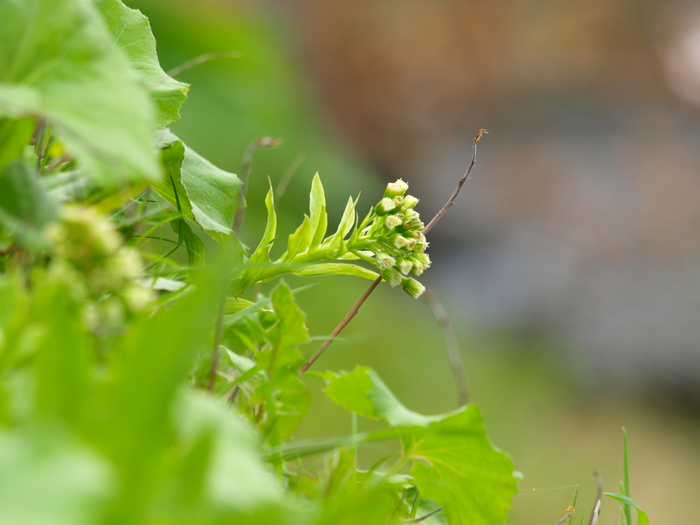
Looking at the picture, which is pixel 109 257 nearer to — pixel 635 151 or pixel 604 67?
pixel 635 151

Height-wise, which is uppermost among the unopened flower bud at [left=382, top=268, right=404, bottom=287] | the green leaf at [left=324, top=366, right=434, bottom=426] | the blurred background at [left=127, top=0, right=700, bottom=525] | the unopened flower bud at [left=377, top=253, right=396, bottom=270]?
the unopened flower bud at [left=377, top=253, right=396, bottom=270]

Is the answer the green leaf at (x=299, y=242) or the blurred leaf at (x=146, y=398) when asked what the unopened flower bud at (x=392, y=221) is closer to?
the green leaf at (x=299, y=242)

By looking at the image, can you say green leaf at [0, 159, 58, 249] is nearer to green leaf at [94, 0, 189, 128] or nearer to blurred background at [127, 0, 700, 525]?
green leaf at [94, 0, 189, 128]

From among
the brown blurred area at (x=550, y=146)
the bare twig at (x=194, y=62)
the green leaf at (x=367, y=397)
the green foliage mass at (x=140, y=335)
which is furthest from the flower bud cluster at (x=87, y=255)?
the brown blurred area at (x=550, y=146)

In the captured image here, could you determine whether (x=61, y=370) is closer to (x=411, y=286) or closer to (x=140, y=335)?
(x=140, y=335)

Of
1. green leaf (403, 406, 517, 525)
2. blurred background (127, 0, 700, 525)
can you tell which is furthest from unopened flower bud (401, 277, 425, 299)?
blurred background (127, 0, 700, 525)

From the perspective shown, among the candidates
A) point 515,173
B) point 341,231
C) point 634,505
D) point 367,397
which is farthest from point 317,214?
point 515,173

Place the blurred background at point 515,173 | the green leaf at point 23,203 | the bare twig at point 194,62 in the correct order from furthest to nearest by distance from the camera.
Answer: the blurred background at point 515,173 → the bare twig at point 194,62 → the green leaf at point 23,203

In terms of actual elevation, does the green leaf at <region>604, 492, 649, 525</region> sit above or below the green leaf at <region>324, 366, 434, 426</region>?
below
